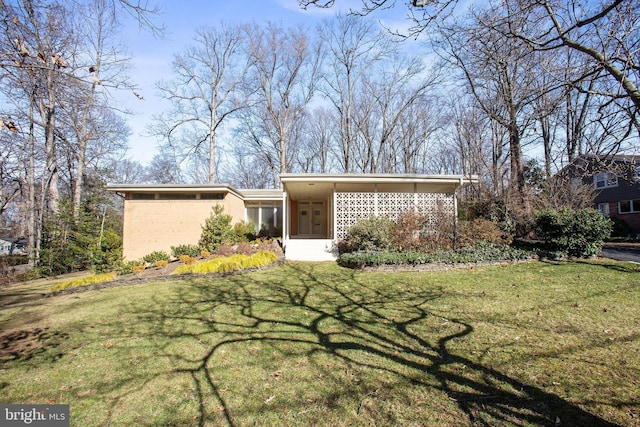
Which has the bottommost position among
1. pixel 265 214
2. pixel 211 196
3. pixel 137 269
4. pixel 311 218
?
pixel 137 269

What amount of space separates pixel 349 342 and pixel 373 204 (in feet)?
28.1

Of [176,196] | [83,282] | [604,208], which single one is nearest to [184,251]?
[176,196]

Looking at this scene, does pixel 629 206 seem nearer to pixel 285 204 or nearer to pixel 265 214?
pixel 285 204

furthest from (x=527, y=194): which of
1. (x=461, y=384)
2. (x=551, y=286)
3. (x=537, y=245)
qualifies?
(x=461, y=384)

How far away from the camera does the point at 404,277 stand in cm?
820

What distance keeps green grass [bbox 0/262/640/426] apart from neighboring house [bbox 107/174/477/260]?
533 cm

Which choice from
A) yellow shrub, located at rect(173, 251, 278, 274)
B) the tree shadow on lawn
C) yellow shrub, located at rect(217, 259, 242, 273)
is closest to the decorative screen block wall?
yellow shrub, located at rect(173, 251, 278, 274)

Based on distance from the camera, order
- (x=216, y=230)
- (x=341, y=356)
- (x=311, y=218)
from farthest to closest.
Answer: (x=311, y=218) → (x=216, y=230) → (x=341, y=356)

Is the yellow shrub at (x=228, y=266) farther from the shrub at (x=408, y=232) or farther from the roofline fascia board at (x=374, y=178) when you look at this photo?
the shrub at (x=408, y=232)

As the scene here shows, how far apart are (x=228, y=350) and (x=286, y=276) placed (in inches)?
182

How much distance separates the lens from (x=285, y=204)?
13.2m

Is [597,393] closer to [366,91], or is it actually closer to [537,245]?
[537,245]

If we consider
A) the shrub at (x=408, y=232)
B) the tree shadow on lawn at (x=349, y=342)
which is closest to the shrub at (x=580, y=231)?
the shrub at (x=408, y=232)

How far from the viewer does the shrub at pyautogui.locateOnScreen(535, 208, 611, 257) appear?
9336 mm
